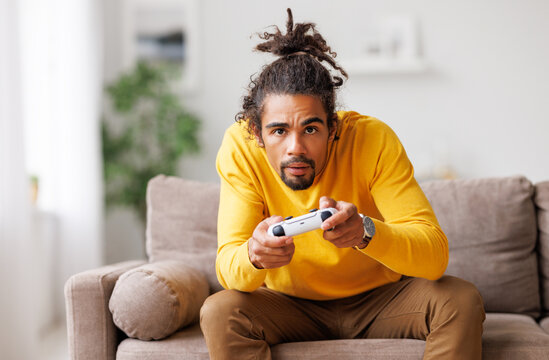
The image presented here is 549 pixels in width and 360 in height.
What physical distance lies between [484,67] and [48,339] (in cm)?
335

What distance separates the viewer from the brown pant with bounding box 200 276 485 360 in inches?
52.9

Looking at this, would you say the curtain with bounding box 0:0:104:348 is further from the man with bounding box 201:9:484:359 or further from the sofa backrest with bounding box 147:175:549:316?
the man with bounding box 201:9:484:359

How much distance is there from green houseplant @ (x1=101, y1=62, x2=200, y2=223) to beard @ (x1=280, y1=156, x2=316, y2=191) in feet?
8.03

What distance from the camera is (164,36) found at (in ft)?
14.1

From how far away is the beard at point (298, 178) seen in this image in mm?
1421

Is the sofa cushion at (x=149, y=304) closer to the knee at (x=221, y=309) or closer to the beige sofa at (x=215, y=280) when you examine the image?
the beige sofa at (x=215, y=280)

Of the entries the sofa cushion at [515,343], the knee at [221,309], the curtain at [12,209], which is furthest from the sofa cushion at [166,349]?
the curtain at [12,209]

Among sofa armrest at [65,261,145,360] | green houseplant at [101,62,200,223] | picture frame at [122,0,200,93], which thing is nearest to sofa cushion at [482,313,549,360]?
sofa armrest at [65,261,145,360]

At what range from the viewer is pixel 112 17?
430cm

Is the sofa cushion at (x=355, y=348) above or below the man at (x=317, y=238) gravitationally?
below

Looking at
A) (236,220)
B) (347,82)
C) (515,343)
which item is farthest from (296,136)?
(347,82)

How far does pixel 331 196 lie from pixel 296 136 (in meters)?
0.24

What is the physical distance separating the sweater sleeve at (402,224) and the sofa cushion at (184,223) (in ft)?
2.20

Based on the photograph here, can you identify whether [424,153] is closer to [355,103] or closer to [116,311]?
[355,103]
